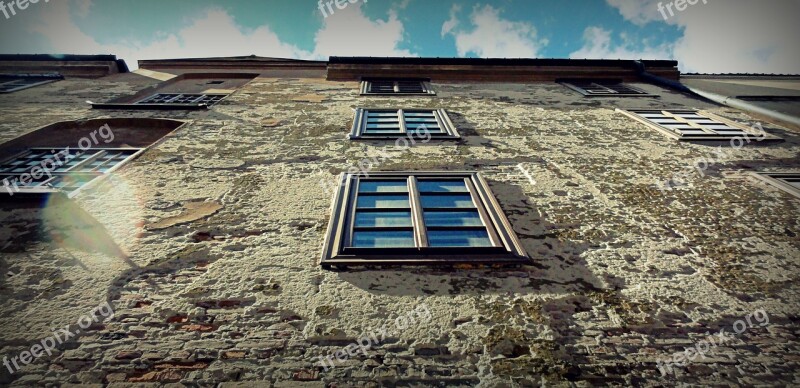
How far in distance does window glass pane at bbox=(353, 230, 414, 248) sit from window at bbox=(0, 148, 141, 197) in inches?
123

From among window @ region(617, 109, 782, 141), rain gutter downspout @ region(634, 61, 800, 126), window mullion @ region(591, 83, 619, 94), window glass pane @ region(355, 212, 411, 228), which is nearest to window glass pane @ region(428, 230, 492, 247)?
window glass pane @ region(355, 212, 411, 228)

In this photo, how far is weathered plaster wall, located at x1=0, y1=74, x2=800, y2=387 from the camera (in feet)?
6.86

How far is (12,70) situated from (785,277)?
1512 centimetres

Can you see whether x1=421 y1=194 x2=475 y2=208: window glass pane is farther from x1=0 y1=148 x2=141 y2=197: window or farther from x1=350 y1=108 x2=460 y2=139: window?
x1=0 y1=148 x2=141 y2=197: window

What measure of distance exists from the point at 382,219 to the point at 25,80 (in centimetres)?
1049

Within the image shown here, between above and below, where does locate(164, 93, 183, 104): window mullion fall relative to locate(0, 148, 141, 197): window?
above

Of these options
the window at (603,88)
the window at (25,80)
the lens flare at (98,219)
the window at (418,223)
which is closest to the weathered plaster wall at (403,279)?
the lens flare at (98,219)

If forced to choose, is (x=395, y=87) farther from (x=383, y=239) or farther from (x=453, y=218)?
(x=383, y=239)

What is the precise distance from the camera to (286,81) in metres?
7.98

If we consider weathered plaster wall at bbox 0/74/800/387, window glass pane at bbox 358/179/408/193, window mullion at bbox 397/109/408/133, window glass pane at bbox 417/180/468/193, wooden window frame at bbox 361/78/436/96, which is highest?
wooden window frame at bbox 361/78/436/96

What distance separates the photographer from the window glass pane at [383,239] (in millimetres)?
3000

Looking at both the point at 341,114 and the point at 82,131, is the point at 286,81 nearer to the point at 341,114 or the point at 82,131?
the point at 341,114

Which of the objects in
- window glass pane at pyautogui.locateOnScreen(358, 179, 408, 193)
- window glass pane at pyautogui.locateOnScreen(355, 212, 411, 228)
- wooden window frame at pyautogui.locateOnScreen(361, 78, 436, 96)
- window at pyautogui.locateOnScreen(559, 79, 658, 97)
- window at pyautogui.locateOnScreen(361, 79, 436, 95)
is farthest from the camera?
window at pyautogui.locateOnScreen(361, 79, 436, 95)

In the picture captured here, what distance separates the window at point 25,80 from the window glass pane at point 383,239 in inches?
367
